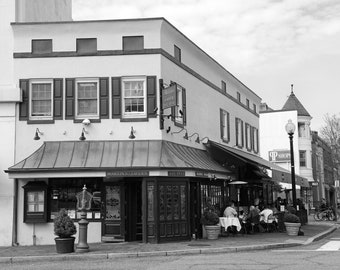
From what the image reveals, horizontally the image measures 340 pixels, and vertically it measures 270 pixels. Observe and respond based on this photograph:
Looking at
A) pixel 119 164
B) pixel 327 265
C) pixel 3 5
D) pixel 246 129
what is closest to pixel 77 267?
pixel 119 164

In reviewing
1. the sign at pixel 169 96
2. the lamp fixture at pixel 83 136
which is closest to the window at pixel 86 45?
the lamp fixture at pixel 83 136

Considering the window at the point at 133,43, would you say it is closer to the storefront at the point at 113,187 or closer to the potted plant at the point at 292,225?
the storefront at the point at 113,187

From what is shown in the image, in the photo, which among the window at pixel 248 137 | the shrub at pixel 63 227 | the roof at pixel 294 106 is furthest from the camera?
the roof at pixel 294 106

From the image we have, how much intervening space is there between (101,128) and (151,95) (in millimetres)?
2136

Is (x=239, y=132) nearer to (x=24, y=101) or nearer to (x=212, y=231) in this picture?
(x=212, y=231)

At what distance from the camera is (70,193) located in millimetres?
18031

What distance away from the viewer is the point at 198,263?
12680 mm

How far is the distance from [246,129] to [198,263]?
17653 mm

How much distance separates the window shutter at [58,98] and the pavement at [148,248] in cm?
462

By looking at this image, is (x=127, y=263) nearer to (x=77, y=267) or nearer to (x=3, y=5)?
(x=77, y=267)

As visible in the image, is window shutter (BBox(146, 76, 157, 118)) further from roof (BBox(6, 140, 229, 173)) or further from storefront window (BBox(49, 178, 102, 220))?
storefront window (BBox(49, 178, 102, 220))

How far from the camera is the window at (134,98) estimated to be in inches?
718

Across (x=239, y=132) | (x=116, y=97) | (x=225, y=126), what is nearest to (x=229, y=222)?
(x=116, y=97)

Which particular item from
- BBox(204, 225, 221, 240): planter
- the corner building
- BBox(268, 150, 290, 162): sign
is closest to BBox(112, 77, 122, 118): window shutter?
the corner building
